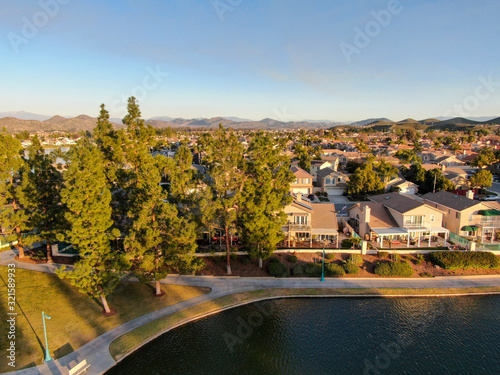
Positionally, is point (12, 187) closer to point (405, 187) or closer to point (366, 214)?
point (366, 214)

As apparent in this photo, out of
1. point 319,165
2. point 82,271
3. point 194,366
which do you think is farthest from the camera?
point 319,165

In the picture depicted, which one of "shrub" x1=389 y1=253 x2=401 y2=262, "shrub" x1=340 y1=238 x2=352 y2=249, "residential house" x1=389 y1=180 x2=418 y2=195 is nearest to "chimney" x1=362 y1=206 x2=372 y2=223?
"shrub" x1=340 y1=238 x2=352 y2=249

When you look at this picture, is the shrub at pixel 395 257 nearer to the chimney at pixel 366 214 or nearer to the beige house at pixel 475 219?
the chimney at pixel 366 214

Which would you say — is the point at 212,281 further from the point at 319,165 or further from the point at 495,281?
the point at 319,165

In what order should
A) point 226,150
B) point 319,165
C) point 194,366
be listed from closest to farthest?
point 194,366 → point 226,150 → point 319,165

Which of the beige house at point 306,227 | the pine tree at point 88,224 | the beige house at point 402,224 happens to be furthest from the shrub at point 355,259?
the pine tree at point 88,224

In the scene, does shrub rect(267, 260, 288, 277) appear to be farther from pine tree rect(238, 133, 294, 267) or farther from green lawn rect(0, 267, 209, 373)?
green lawn rect(0, 267, 209, 373)

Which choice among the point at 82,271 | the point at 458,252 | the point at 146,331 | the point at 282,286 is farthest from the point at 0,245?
the point at 458,252

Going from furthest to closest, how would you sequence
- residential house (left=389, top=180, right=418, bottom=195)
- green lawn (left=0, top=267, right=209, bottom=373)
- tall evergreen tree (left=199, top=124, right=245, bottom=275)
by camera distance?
residential house (left=389, top=180, right=418, bottom=195)
tall evergreen tree (left=199, top=124, right=245, bottom=275)
green lawn (left=0, top=267, right=209, bottom=373)
